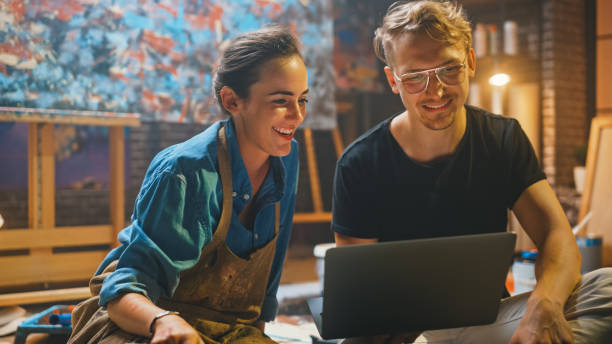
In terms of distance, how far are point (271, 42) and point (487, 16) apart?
5051 millimetres

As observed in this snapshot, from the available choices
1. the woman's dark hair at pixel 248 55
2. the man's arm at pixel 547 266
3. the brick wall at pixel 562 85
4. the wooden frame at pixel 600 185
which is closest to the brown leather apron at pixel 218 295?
the woman's dark hair at pixel 248 55

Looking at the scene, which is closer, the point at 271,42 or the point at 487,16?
the point at 271,42

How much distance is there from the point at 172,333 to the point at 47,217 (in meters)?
2.22

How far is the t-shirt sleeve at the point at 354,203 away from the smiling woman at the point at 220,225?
0.46 feet

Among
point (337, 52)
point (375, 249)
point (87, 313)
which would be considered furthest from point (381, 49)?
point (337, 52)

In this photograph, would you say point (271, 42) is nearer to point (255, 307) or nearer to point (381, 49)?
point (381, 49)

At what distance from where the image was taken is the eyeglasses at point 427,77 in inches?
58.1

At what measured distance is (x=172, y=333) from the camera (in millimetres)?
1000

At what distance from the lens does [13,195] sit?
4844 mm

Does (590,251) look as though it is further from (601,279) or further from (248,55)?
(248,55)

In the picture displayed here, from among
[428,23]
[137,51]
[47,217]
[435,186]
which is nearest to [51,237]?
[47,217]

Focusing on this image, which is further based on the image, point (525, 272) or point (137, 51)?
point (137, 51)

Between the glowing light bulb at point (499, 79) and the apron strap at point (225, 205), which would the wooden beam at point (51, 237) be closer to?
the apron strap at point (225, 205)

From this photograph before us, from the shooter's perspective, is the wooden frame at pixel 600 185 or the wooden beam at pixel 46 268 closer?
the wooden beam at pixel 46 268
